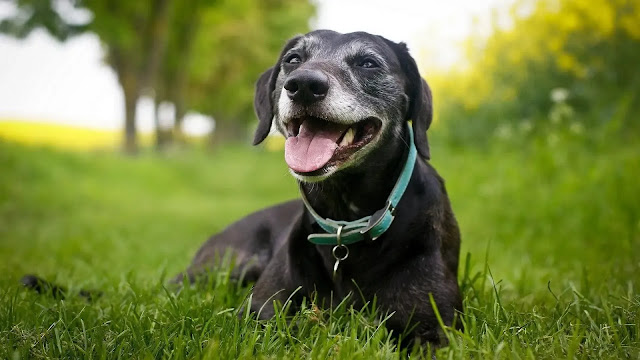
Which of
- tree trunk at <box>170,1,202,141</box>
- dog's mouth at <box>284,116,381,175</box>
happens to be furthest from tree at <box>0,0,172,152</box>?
dog's mouth at <box>284,116,381,175</box>

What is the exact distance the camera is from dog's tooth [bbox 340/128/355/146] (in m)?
3.02

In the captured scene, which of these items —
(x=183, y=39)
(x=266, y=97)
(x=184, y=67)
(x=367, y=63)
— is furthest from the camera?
(x=183, y=39)

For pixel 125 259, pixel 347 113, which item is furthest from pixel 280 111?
pixel 125 259

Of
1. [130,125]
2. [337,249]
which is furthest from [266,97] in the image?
[130,125]

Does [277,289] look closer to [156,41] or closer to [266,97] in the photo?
[266,97]

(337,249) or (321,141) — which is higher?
(321,141)

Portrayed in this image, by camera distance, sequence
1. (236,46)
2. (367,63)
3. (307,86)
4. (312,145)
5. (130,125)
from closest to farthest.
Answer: (307,86)
(312,145)
(367,63)
(130,125)
(236,46)

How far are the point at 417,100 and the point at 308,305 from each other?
125cm

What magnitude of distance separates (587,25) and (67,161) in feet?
39.2

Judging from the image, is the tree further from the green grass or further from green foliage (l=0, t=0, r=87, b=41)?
the green grass

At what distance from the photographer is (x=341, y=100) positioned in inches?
115

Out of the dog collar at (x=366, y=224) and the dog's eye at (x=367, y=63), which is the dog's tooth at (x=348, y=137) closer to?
the dog collar at (x=366, y=224)

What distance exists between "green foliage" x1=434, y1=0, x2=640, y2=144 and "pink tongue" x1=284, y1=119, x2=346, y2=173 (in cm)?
638

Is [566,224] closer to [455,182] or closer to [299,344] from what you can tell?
[455,182]
